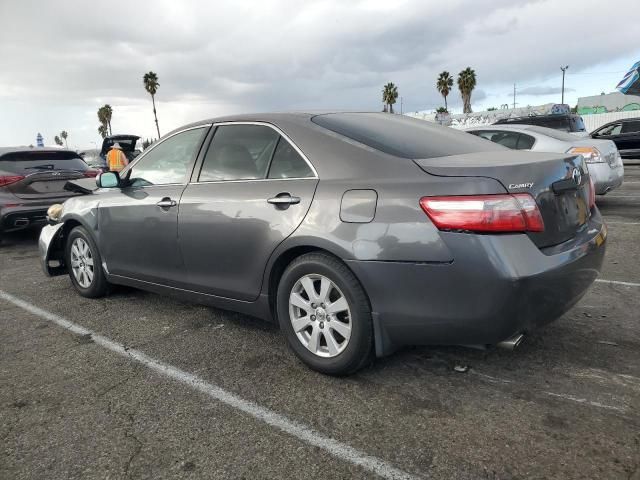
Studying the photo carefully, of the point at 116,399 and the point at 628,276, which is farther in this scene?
the point at 628,276

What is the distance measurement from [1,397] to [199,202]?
163 cm

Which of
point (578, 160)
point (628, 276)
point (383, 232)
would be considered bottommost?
point (628, 276)

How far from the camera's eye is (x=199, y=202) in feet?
11.5

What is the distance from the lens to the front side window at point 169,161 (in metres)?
3.79

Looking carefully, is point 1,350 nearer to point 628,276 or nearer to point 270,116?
point 270,116

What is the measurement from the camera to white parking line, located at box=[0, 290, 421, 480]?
2.14 metres

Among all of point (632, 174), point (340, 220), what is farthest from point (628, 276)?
point (632, 174)

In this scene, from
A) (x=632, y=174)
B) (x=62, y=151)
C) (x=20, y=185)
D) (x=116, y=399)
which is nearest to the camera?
(x=116, y=399)

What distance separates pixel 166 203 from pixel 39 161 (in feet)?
17.9

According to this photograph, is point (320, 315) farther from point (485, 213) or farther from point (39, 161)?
point (39, 161)

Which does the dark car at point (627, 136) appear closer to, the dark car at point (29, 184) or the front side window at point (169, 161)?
the dark car at point (29, 184)

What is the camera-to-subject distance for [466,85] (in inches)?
2165

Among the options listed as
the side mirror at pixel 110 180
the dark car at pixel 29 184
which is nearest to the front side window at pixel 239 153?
the side mirror at pixel 110 180

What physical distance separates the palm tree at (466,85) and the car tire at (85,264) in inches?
2180
